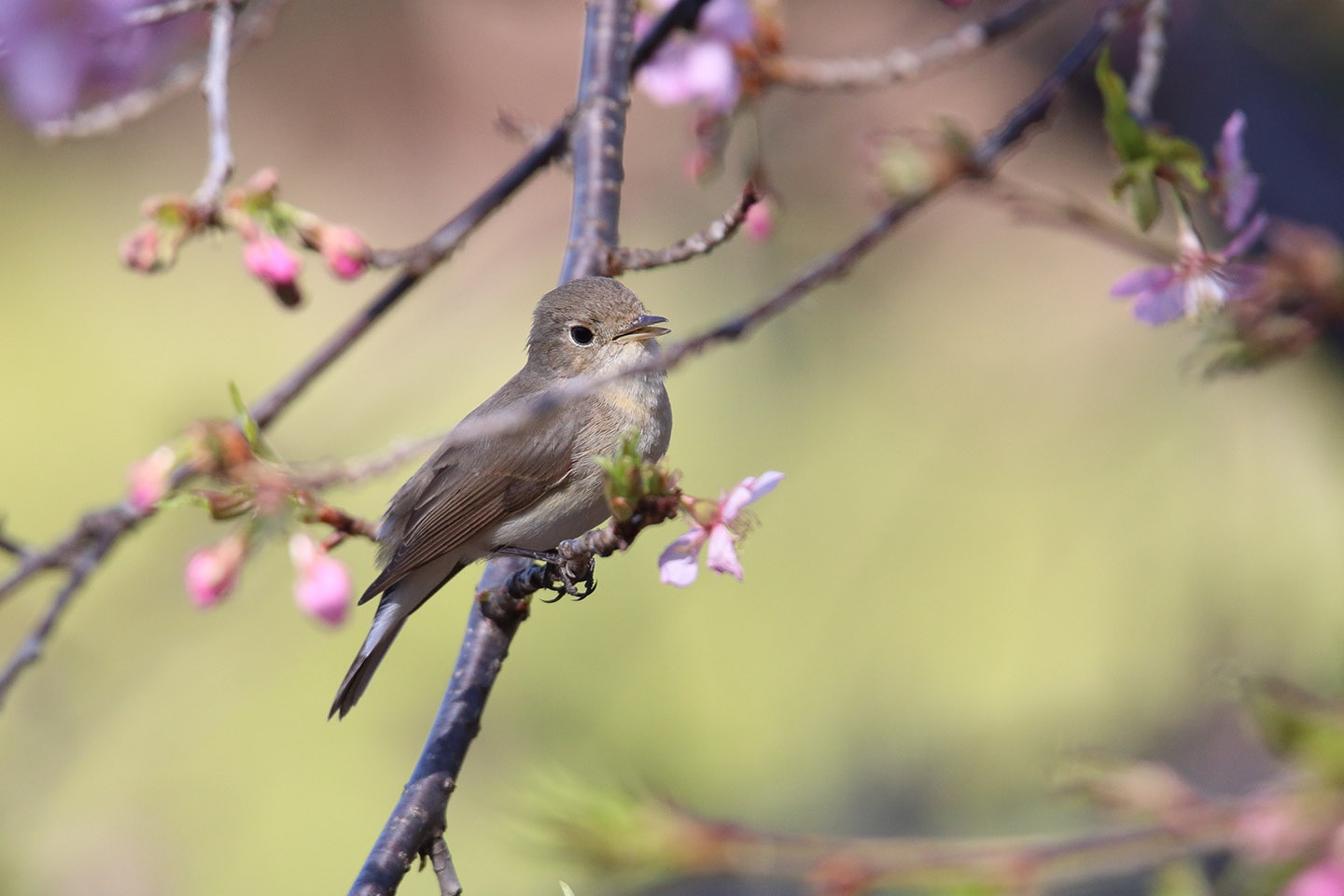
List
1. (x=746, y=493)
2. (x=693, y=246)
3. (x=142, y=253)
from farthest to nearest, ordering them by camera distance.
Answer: (x=142, y=253), (x=693, y=246), (x=746, y=493)

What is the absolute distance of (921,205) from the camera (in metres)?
1.77

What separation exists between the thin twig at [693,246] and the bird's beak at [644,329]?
0.34 m

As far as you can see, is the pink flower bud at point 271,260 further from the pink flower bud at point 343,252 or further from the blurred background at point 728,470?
the blurred background at point 728,470

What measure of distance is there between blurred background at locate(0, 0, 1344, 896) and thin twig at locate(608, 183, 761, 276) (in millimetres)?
996

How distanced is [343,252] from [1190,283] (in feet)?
4.89

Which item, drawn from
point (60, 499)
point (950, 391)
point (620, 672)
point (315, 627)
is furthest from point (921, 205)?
point (60, 499)

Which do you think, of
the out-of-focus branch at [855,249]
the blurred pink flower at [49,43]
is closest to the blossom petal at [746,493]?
the out-of-focus branch at [855,249]

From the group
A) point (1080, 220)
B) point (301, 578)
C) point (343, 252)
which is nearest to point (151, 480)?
point (301, 578)

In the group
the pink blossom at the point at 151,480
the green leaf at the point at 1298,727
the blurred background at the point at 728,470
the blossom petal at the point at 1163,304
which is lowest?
the green leaf at the point at 1298,727

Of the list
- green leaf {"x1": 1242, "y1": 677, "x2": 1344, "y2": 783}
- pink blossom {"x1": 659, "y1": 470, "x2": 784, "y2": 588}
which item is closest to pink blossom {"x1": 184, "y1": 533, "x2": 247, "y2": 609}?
pink blossom {"x1": 659, "y1": 470, "x2": 784, "y2": 588}

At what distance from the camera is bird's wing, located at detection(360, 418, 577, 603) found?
8.37 ft

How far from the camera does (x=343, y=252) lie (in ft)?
7.58

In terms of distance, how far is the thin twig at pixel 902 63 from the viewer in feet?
7.55

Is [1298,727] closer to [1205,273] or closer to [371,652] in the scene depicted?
[1205,273]
